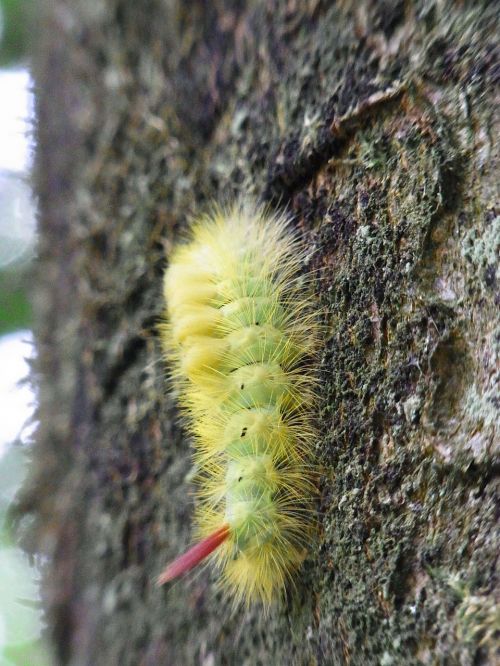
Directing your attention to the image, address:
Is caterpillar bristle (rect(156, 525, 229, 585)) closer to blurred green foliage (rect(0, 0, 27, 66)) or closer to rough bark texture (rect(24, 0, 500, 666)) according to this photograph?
rough bark texture (rect(24, 0, 500, 666))

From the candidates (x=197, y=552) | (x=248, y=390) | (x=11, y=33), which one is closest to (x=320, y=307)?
(x=248, y=390)

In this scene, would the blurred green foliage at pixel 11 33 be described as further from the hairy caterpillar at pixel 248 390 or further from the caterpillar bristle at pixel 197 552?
the caterpillar bristle at pixel 197 552

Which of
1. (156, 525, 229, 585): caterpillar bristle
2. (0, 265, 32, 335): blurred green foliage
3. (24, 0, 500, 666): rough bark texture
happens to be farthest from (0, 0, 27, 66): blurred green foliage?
(156, 525, 229, 585): caterpillar bristle

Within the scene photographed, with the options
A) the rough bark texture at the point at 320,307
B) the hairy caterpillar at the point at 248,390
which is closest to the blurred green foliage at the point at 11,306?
the rough bark texture at the point at 320,307

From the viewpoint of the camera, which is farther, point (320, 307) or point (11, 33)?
point (11, 33)

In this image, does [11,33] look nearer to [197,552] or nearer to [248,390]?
[248,390]

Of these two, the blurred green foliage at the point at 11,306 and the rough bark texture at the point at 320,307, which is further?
the blurred green foliage at the point at 11,306
